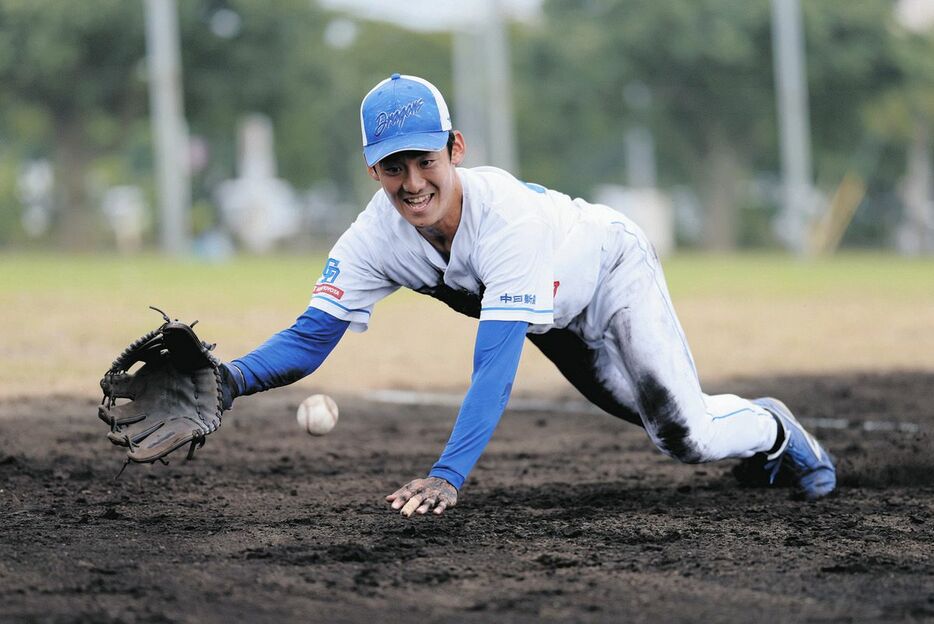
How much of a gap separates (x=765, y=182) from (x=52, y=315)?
162 feet

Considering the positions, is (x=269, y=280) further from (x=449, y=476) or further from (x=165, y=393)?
(x=449, y=476)

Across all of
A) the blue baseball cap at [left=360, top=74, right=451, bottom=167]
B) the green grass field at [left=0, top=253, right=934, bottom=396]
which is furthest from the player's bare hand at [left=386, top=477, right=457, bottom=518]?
the green grass field at [left=0, top=253, right=934, bottom=396]

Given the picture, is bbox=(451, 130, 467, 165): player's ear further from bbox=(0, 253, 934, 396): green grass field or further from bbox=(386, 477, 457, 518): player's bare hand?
bbox=(0, 253, 934, 396): green grass field

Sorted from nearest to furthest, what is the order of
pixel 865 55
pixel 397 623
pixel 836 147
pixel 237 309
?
pixel 397 623, pixel 237 309, pixel 865 55, pixel 836 147

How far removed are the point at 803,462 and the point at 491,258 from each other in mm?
1739

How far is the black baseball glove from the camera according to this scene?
4.64 meters

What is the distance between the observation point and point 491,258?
14.6 ft

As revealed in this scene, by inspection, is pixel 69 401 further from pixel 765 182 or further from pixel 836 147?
pixel 765 182

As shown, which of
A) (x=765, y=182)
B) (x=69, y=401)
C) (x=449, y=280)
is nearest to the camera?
(x=449, y=280)

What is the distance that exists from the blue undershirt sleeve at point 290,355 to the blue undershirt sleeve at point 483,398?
768 mm

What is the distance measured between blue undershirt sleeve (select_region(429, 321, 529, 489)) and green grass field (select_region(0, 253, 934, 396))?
4.93m

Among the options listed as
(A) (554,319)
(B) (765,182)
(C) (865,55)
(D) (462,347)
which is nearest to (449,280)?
(A) (554,319)

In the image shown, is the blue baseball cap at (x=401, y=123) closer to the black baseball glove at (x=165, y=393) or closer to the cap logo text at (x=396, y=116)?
the cap logo text at (x=396, y=116)

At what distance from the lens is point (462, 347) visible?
39.9ft
